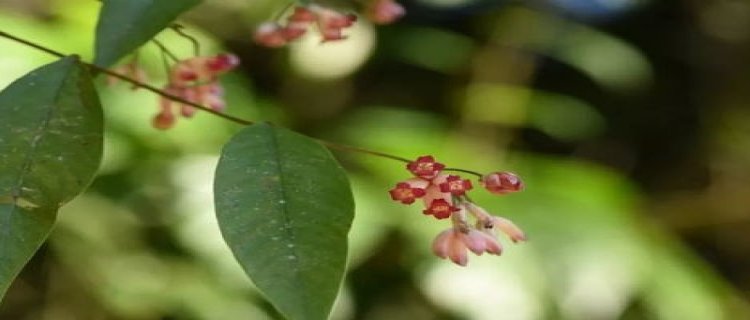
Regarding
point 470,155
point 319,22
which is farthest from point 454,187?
point 470,155

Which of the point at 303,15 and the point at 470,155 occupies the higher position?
the point at 303,15

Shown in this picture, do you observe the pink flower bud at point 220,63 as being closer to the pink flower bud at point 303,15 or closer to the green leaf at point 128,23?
the pink flower bud at point 303,15

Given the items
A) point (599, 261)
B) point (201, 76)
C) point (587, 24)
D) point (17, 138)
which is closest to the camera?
point (17, 138)

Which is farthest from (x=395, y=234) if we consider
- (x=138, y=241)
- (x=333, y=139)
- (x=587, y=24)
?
(x=587, y=24)

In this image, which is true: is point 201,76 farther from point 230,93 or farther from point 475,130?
point 475,130

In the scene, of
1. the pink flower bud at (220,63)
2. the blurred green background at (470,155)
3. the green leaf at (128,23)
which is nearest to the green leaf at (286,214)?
the green leaf at (128,23)

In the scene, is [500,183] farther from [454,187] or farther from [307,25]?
[307,25]

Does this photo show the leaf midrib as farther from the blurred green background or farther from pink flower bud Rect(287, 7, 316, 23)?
the blurred green background
